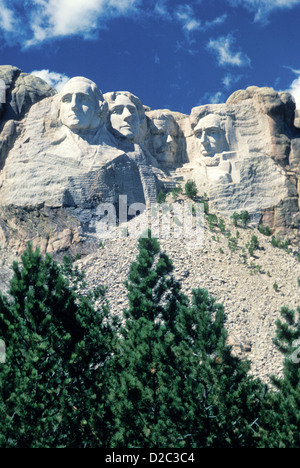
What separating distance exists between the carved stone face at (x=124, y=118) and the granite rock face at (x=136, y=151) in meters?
0.05

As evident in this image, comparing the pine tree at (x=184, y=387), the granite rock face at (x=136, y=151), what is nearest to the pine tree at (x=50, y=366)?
the pine tree at (x=184, y=387)

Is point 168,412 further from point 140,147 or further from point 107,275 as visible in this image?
point 140,147

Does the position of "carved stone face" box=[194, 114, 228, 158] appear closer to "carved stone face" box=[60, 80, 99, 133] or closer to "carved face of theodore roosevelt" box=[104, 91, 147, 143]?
"carved face of theodore roosevelt" box=[104, 91, 147, 143]

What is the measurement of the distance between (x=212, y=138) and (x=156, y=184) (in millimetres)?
4027

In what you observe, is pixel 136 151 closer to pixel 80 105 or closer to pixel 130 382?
pixel 80 105

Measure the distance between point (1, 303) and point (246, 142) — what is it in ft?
55.3

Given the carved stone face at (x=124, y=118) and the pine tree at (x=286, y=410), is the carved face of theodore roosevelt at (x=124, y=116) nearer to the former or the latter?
the carved stone face at (x=124, y=118)

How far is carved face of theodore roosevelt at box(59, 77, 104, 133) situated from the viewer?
29.1m

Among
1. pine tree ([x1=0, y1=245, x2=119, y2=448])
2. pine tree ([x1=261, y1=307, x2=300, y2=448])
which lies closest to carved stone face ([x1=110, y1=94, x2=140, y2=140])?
pine tree ([x1=0, y1=245, x2=119, y2=448])

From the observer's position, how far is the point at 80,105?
29.2 m

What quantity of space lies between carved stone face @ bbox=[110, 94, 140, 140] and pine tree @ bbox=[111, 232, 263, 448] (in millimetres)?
12742

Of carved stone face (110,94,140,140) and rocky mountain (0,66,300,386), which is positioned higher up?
carved stone face (110,94,140,140)

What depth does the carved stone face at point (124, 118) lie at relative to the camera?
31.2 meters

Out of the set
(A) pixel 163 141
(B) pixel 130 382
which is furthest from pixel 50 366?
(A) pixel 163 141
